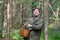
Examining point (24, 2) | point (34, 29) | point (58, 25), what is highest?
point (24, 2)

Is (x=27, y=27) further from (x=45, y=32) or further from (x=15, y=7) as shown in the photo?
(x=15, y=7)

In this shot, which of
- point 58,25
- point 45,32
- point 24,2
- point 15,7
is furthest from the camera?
point 58,25

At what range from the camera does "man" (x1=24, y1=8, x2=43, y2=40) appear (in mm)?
5066

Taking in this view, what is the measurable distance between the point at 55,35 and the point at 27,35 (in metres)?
3.40

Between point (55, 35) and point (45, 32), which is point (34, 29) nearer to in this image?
point (45, 32)

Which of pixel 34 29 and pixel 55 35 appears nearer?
pixel 34 29

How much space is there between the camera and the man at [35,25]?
507 cm

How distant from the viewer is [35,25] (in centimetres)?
510

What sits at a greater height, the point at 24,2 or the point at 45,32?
the point at 24,2

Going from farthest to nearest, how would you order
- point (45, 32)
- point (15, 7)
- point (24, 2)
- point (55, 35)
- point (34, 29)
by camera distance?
point (15, 7), point (24, 2), point (55, 35), point (34, 29), point (45, 32)

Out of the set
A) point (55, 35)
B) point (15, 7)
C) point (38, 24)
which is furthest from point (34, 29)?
point (15, 7)

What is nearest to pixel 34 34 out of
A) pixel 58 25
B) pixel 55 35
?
pixel 55 35

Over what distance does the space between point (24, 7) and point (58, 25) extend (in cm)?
276

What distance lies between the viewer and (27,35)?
17.4 feet
